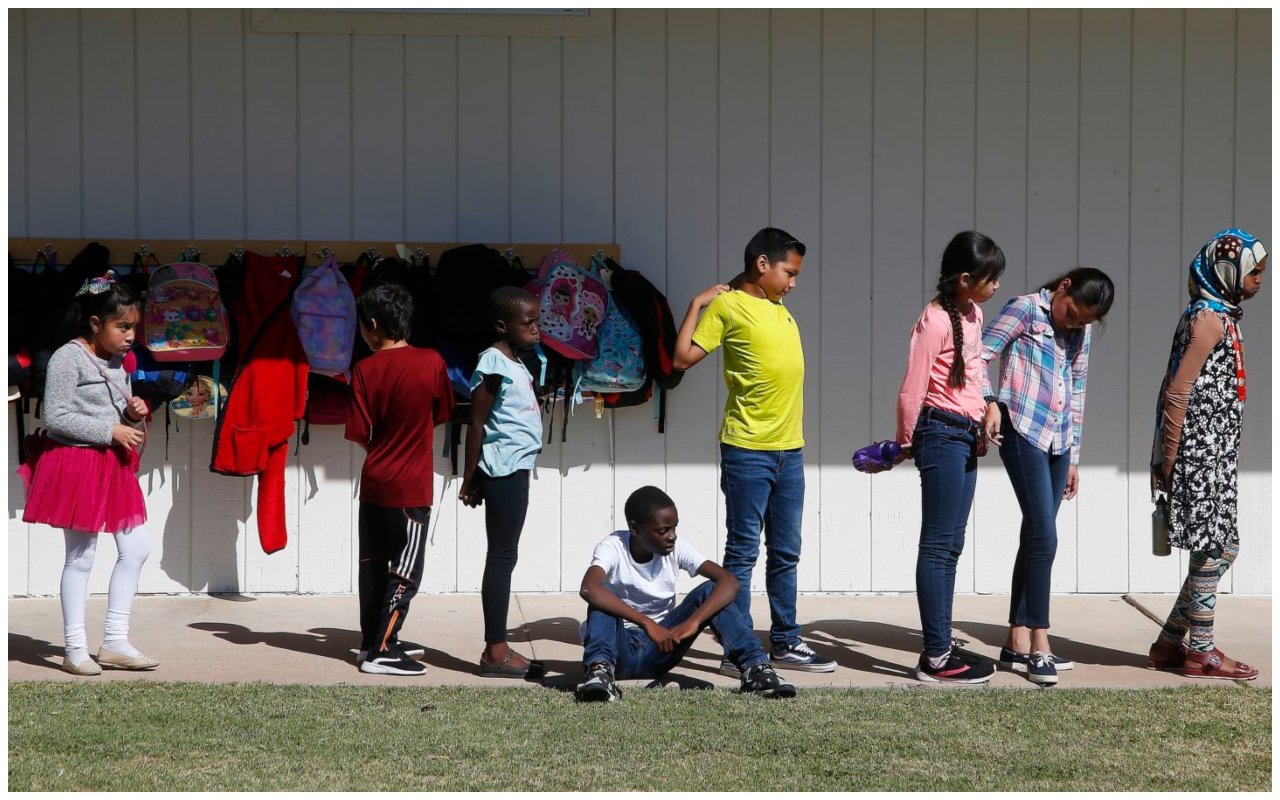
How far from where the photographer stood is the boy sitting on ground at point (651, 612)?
520cm

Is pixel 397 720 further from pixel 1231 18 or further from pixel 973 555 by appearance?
pixel 1231 18

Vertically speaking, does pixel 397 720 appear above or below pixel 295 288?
below

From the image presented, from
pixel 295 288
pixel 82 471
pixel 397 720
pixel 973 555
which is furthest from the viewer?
pixel 973 555

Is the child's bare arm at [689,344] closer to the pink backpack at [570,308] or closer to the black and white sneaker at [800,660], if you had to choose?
the black and white sneaker at [800,660]

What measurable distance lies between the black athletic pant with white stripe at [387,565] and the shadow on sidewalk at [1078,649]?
8.07 ft

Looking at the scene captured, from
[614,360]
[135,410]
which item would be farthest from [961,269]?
[135,410]

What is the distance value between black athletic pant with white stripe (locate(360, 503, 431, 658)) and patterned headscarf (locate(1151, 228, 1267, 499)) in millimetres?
2835

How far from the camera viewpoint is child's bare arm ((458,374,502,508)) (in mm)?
5453

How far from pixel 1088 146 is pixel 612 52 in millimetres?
2362

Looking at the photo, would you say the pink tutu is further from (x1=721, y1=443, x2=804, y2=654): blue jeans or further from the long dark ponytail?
the long dark ponytail

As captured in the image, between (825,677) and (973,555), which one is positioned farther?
(973,555)

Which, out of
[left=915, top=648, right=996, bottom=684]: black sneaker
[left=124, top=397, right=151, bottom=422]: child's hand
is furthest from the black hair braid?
[left=124, top=397, right=151, bottom=422]: child's hand

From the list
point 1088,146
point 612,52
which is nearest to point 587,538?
point 612,52

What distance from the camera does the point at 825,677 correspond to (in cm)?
561
